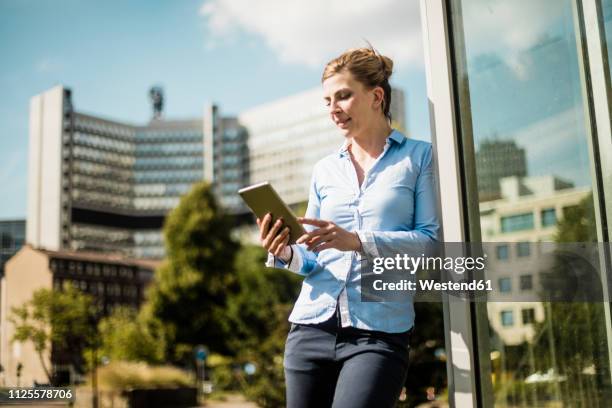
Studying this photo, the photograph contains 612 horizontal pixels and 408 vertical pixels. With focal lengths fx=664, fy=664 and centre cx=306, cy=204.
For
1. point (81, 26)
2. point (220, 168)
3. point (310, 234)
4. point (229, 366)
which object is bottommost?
point (229, 366)

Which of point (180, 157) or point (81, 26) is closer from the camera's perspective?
point (81, 26)

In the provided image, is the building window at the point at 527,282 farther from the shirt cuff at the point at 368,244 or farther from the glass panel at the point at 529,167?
the shirt cuff at the point at 368,244

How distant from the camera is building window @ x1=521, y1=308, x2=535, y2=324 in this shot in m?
1.71

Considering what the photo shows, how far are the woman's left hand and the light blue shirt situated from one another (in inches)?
0.9

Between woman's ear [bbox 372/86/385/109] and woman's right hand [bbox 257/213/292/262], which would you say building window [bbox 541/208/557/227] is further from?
→ woman's right hand [bbox 257/213/292/262]

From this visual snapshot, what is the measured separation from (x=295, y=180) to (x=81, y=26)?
22.1 metres

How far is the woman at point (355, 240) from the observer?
1.49 metres

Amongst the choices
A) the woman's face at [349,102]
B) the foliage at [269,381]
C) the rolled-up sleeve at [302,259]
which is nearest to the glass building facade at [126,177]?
the foliage at [269,381]

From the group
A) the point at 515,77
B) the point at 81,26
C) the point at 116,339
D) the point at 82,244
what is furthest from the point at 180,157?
the point at 515,77

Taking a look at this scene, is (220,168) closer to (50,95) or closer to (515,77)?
(50,95)

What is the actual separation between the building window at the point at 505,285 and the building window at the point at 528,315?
0.09 metres

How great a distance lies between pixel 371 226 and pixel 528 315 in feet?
1.64

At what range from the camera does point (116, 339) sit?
23.6m

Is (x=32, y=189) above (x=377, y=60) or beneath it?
above
